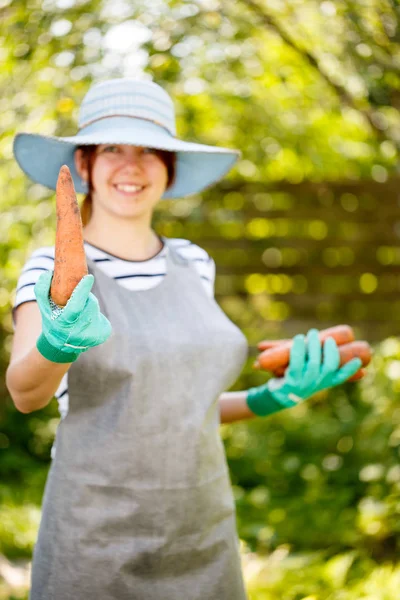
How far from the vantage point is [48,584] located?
153cm

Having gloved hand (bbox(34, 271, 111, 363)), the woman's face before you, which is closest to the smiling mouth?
the woman's face

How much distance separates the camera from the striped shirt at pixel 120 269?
1515mm

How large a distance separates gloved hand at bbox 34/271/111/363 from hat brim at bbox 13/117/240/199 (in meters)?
0.52

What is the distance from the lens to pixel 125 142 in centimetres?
163

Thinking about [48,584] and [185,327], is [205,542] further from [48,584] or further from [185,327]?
[185,327]

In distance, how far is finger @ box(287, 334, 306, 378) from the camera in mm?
1799

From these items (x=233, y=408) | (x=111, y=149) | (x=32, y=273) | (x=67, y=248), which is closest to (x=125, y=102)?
(x=111, y=149)

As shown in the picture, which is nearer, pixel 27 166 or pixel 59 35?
pixel 27 166

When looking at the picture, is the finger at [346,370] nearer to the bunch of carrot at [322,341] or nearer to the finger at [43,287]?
the bunch of carrot at [322,341]

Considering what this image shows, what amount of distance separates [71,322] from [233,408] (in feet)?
2.65

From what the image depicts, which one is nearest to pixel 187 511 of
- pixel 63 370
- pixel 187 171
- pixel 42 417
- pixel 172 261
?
pixel 63 370

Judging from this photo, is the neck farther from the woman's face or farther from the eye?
the eye

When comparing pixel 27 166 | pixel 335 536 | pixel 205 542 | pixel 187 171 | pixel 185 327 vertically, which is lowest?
pixel 335 536

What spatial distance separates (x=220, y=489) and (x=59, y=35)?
1.82 m
